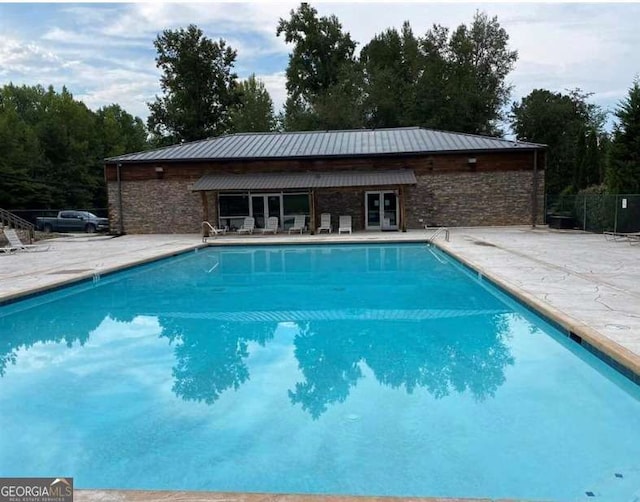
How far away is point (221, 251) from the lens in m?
16.4

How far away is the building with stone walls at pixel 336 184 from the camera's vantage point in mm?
20484

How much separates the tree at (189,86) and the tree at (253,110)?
172cm

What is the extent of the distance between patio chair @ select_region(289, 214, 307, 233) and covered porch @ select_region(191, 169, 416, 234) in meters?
0.18

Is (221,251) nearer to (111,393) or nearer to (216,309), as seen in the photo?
(216,309)

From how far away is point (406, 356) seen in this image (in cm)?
574

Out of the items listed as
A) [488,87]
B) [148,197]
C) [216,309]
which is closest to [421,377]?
[216,309]

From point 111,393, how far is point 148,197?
18269 millimetres

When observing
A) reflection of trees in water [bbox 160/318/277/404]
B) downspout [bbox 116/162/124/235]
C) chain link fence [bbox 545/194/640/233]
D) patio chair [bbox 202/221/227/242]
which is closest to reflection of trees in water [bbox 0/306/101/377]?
reflection of trees in water [bbox 160/318/277/404]

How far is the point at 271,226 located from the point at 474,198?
8.21 meters

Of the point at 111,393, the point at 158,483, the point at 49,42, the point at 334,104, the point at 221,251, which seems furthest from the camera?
the point at 334,104

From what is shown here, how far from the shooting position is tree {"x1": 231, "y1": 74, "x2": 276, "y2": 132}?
41.8 meters

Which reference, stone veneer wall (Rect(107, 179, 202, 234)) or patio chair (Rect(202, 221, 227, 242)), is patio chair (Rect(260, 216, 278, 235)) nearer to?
patio chair (Rect(202, 221, 227, 242))

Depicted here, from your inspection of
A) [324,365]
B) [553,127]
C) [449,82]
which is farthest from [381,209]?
[553,127]

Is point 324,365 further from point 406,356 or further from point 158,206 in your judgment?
point 158,206
